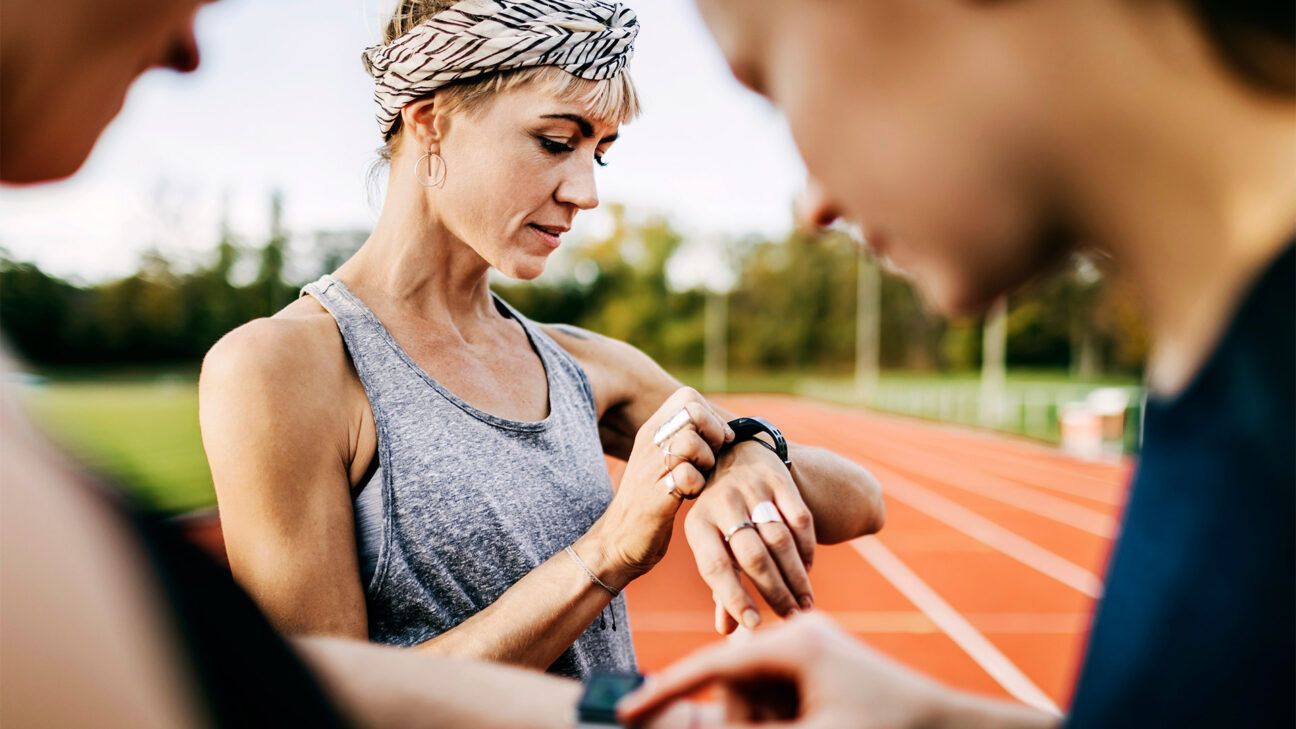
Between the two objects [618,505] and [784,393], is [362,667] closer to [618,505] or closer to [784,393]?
[618,505]

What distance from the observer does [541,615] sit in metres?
1.33

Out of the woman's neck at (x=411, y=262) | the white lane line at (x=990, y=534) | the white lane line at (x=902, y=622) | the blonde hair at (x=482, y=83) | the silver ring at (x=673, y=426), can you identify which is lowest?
the white lane line at (x=902, y=622)

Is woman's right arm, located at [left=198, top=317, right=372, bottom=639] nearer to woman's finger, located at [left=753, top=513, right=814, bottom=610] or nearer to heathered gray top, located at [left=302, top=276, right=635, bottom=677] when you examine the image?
heathered gray top, located at [left=302, top=276, right=635, bottom=677]

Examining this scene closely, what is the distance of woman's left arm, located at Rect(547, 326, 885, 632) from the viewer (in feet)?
3.90

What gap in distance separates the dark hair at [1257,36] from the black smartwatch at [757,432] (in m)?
0.95

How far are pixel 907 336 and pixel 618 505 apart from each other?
41002 mm

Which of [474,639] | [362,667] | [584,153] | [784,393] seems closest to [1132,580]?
[362,667]

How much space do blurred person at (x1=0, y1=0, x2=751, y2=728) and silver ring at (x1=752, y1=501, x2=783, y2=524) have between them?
0.66 meters

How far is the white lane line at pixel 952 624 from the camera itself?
6.72 m

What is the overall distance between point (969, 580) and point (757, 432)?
29.8ft

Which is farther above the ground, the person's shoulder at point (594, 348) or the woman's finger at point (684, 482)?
the person's shoulder at point (594, 348)

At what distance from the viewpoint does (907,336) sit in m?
40.5

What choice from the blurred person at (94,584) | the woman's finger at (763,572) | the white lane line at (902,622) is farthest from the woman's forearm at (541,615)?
the white lane line at (902,622)

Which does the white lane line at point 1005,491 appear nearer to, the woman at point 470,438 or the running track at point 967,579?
the running track at point 967,579
